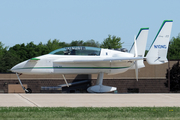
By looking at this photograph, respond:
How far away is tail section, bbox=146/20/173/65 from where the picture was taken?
2622 cm

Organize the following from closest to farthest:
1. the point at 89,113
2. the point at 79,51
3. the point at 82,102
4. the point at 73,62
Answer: the point at 89,113
the point at 82,102
the point at 73,62
the point at 79,51

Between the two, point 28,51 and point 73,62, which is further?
point 28,51

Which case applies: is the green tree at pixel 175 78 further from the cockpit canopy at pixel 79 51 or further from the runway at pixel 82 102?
the runway at pixel 82 102

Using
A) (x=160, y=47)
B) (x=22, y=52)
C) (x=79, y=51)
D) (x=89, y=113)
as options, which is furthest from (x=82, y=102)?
(x=22, y=52)

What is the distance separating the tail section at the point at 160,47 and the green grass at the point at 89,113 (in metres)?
13.8

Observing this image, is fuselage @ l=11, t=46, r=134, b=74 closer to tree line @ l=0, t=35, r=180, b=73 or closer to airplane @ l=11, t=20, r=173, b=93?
airplane @ l=11, t=20, r=173, b=93

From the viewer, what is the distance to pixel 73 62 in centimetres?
2489

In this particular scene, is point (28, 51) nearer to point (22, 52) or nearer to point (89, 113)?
point (22, 52)

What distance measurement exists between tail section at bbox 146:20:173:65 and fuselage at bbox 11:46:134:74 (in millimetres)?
1720

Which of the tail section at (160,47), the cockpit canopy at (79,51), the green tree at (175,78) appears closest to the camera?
the cockpit canopy at (79,51)

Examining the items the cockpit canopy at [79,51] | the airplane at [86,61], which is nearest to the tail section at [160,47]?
the airplane at [86,61]

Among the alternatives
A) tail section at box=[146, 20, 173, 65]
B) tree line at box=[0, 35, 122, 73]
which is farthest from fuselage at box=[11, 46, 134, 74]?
tree line at box=[0, 35, 122, 73]

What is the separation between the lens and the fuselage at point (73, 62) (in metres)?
25.0

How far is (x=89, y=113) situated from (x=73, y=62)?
1360 centimetres
